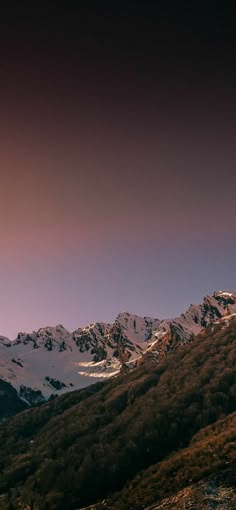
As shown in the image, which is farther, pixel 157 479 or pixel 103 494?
pixel 103 494

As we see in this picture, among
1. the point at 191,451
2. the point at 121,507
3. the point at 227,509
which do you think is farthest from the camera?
the point at 191,451

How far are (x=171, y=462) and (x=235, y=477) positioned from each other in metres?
67.7

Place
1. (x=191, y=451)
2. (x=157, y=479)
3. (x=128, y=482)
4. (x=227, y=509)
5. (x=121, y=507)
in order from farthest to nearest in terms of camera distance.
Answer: (x=128, y=482)
(x=191, y=451)
(x=157, y=479)
(x=121, y=507)
(x=227, y=509)

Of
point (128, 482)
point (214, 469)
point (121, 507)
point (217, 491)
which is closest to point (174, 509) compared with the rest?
point (217, 491)

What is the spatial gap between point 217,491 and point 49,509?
110m

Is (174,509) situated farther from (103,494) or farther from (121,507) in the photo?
(103,494)

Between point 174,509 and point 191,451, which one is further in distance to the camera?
point 191,451

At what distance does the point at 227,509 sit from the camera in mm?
102625

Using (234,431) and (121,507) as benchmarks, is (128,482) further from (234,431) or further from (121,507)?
(234,431)

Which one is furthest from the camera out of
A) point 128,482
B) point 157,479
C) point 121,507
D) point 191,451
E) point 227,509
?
point 128,482

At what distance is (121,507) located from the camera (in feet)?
512

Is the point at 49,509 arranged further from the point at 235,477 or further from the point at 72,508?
the point at 235,477

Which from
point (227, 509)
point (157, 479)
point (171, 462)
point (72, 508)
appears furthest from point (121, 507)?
point (227, 509)

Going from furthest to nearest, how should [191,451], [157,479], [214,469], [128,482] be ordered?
[128,482] < [191,451] < [157,479] < [214,469]
